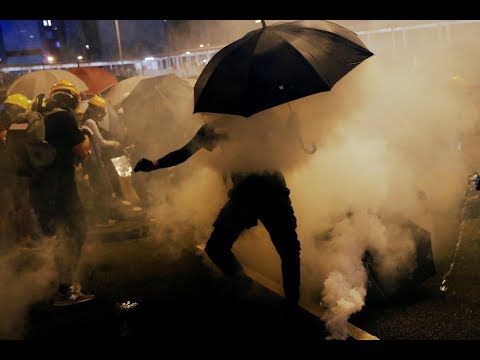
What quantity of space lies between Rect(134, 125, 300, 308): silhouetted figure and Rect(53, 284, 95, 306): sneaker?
1486 millimetres

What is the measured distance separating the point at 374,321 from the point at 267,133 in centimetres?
176

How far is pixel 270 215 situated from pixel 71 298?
7.35 feet

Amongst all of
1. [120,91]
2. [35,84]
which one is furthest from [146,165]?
[120,91]

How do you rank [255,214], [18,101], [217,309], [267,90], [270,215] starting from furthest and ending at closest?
1. [18,101]
2. [217,309]
3. [255,214]
4. [270,215]
5. [267,90]

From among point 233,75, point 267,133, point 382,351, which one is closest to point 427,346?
point 382,351

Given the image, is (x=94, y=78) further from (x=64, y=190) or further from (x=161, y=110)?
(x=64, y=190)

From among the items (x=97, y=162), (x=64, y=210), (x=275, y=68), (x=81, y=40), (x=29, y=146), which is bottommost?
(x=64, y=210)

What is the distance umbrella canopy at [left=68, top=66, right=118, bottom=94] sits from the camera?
1198cm

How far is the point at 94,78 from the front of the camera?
12203 mm

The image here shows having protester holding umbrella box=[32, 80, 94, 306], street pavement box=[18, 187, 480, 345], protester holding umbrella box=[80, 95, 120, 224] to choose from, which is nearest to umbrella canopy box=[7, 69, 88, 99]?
protester holding umbrella box=[80, 95, 120, 224]

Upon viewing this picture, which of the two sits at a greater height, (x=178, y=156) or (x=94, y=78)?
(x=94, y=78)

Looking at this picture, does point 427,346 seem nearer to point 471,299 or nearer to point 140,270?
point 471,299

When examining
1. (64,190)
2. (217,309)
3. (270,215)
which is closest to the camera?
(270,215)

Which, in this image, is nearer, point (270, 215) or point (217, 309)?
point (270, 215)
